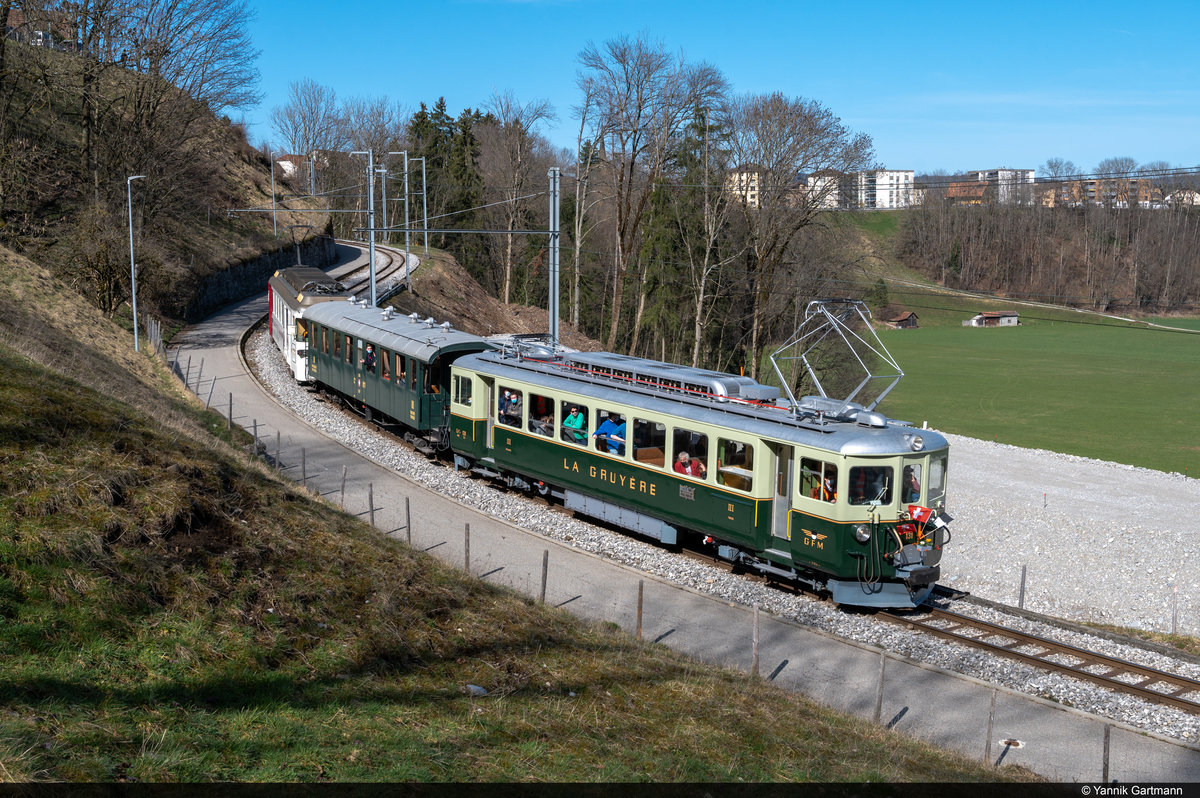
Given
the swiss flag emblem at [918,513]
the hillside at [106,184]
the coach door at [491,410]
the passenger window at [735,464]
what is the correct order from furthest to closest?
the hillside at [106,184] < the coach door at [491,410] < the passenger window at [735,464] < the swiss flag emblem at [918,513]

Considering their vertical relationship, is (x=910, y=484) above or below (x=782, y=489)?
above

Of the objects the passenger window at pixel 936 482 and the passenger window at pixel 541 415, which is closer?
the passenger window at pixel 936 482

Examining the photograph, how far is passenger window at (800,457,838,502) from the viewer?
45.6 feet

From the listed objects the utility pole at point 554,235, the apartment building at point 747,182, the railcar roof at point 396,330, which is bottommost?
the railcar roof at point 396,330

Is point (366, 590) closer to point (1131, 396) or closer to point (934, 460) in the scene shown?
point (934, 460)

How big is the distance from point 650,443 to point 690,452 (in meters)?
1.06

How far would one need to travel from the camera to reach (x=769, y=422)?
1477 centimetres

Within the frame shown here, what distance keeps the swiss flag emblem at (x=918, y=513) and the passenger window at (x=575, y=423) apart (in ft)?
21.4

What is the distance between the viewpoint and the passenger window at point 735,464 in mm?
14867

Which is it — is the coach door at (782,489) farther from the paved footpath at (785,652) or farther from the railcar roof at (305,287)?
the railcar roof at (305,287)

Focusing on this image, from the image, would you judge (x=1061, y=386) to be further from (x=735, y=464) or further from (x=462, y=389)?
(x=735, y=464)

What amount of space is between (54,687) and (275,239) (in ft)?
183

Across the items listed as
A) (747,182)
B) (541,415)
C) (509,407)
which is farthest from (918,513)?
(747,182)

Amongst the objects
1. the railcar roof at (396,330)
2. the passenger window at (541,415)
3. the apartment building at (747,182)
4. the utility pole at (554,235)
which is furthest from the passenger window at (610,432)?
the apartment building at (747,182)
